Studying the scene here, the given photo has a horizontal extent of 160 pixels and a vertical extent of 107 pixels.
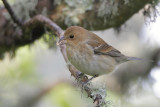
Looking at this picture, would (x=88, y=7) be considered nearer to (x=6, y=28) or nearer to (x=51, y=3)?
(x=51, y=3)

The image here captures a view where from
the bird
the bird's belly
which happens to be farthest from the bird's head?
the bird's belly

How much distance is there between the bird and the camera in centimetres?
336

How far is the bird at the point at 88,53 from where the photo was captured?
3362mm

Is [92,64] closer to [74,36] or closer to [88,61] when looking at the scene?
[88,61]

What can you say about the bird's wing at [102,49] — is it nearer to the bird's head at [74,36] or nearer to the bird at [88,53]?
the bird at [88,53]

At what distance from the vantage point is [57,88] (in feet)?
16.7

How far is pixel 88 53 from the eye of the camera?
3.48 m

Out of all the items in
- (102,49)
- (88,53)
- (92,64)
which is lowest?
(92,64)

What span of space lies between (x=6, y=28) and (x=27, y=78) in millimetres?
1199

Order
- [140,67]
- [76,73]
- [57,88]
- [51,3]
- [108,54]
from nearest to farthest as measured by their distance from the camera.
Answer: [76,73]
[108,54]
[51,3]
[140,67]
[57,88]

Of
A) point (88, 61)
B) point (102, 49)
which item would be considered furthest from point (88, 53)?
point (102, 49)

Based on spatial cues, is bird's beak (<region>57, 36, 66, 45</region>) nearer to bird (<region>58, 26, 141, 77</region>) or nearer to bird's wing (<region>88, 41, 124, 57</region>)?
bird (<region>58, 26, 141, 77</region>)

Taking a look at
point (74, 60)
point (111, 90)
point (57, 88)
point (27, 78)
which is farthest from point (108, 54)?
point (27, 78)

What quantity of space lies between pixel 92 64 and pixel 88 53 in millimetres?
162
